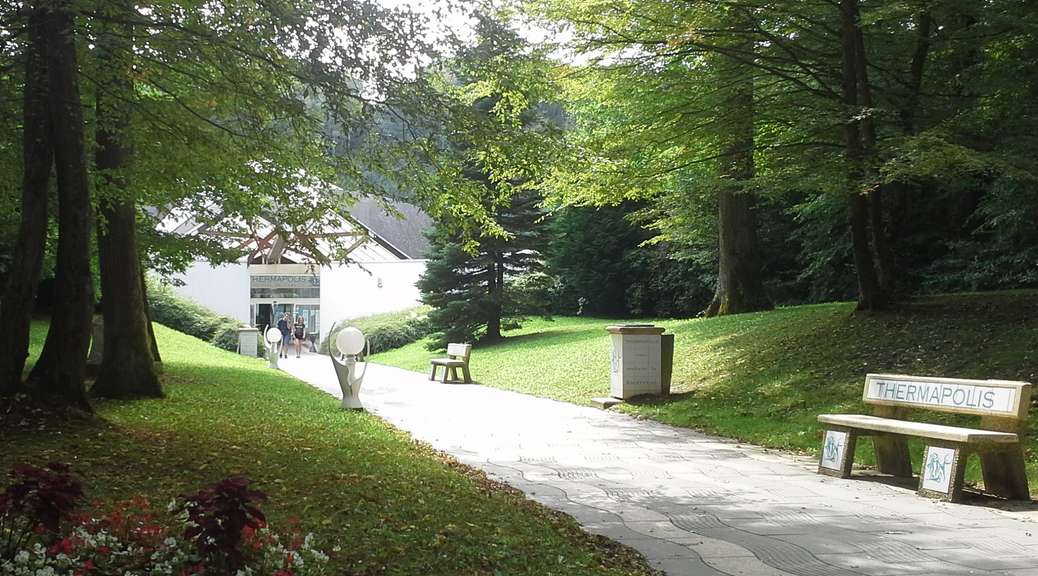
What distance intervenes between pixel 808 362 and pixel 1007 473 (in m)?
7.11

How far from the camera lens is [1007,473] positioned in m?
7.18

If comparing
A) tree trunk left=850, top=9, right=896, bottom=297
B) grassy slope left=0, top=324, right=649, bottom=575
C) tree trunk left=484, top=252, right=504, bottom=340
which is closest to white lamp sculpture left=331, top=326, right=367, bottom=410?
grassy slope left=0, top=324, right=649, bottom=575

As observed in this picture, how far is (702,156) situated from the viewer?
1636 cm

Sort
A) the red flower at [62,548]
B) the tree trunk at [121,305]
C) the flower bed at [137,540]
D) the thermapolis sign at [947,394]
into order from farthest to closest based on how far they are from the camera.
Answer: the tree trunk at [121,305]
the thermapolis sign at [947,394]
the red flower at [62,548]
the flower bed at [137,540]

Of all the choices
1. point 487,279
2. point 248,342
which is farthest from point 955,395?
point 248,342

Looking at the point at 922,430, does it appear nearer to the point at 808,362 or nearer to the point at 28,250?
the point at 808,362

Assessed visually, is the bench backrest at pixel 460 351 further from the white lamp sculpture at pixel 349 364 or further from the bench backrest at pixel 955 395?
the bench backrest at pixel 955 395

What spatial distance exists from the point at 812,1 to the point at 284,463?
426 inches

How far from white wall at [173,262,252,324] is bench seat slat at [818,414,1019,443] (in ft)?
125

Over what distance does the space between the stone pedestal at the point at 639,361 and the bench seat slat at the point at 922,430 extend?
19.1 ft

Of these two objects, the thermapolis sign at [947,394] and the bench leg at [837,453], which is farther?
the bench leg at [837,453]

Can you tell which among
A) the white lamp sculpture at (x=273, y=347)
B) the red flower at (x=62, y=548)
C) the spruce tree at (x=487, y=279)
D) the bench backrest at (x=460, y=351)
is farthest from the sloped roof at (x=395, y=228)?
the red flower at (x=62, y=548)

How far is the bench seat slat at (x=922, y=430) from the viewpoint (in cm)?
699

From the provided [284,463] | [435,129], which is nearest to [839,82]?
[435,129]
